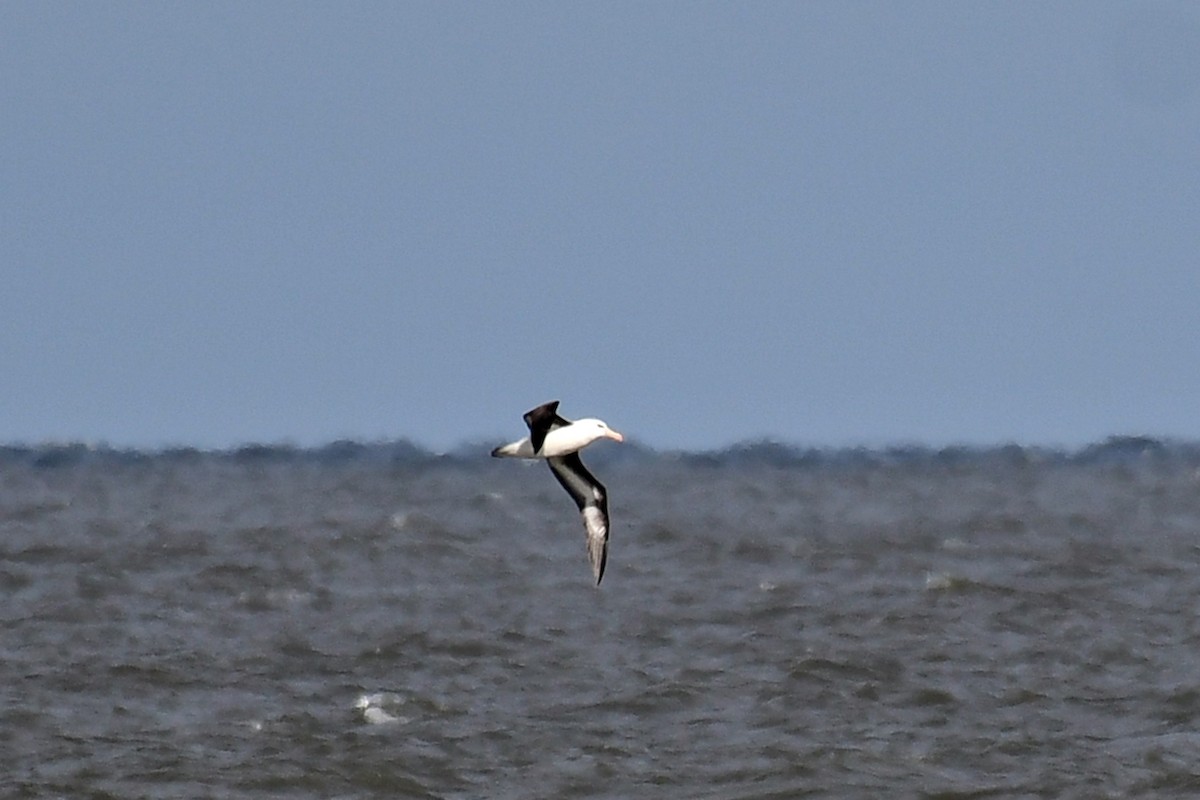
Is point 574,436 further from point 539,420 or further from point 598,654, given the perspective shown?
point 598,654

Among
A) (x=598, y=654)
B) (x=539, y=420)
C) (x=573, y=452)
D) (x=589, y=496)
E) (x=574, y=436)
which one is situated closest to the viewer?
(x=539, y=420)

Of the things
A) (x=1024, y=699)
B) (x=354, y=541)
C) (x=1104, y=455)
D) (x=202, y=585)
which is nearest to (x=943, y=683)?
(x=1024, y=699)

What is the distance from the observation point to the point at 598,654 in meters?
28.6

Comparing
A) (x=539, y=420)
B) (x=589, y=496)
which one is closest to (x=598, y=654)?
(x=589, y=496)

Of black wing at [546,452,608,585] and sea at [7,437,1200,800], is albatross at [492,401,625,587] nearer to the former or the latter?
black wing at [546,452,608,585]

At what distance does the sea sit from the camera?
73.3ft

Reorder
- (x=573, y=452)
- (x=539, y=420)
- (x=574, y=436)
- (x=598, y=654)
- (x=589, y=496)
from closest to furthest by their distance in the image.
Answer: (x=539, y=420), (x=574, y=436), (x=573, y=452), (x=589, y=496), (x=598, y=654)

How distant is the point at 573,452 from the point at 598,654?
12377 mm

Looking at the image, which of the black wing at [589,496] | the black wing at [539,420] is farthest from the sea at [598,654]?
the black wing at [539,420]

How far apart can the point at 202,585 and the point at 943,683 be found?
13.9 m

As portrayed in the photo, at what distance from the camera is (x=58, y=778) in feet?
72.2

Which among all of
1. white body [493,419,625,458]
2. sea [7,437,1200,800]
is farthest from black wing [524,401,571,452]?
sea [7,437,1200,800]

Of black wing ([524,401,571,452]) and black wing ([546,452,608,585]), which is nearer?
black wing ([524,401,571,452])

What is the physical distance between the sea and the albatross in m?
5.32
